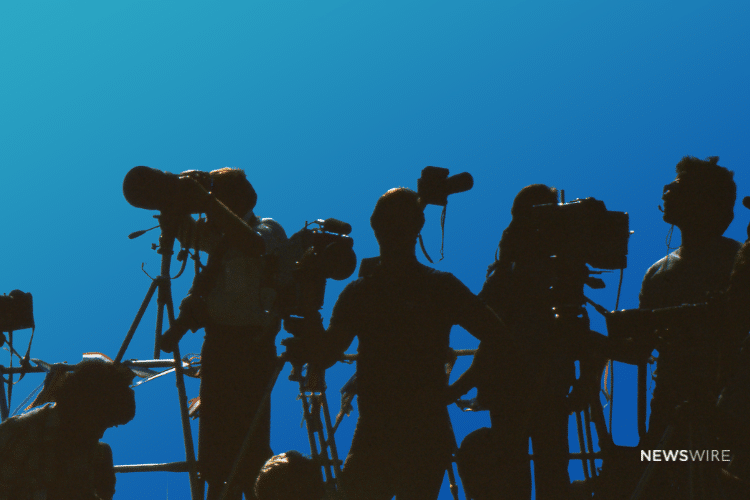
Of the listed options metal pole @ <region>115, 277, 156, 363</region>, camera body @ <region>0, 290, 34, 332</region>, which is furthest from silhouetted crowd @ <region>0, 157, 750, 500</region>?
camera body @ <region>0, 290, 34, 332</region>

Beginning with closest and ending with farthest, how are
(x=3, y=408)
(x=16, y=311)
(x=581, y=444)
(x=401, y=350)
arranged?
(x=401, y=350) → (x=581, y=444) → (x=3, y=408) → (x=16, y=311)

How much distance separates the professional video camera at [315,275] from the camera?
9.06ft

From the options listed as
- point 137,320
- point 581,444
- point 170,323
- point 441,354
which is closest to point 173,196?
point 170,323

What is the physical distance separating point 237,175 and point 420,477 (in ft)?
5.10

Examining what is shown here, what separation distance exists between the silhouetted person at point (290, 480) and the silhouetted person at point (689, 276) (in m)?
1.24

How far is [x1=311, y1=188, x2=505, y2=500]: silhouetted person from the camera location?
86.3 inches

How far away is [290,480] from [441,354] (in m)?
0.59

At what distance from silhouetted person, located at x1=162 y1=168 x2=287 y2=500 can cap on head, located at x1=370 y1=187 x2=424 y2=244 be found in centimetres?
77

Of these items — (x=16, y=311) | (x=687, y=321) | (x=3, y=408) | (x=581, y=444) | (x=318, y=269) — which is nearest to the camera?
(x=687, y=321)

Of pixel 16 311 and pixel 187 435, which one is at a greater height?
pixel 16 311

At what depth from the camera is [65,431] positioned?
8.35 ft

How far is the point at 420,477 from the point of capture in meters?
2.19

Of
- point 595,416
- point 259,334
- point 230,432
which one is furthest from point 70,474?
point 595,416

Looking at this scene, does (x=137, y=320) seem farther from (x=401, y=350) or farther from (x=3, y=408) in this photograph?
(x=401, y=350)
